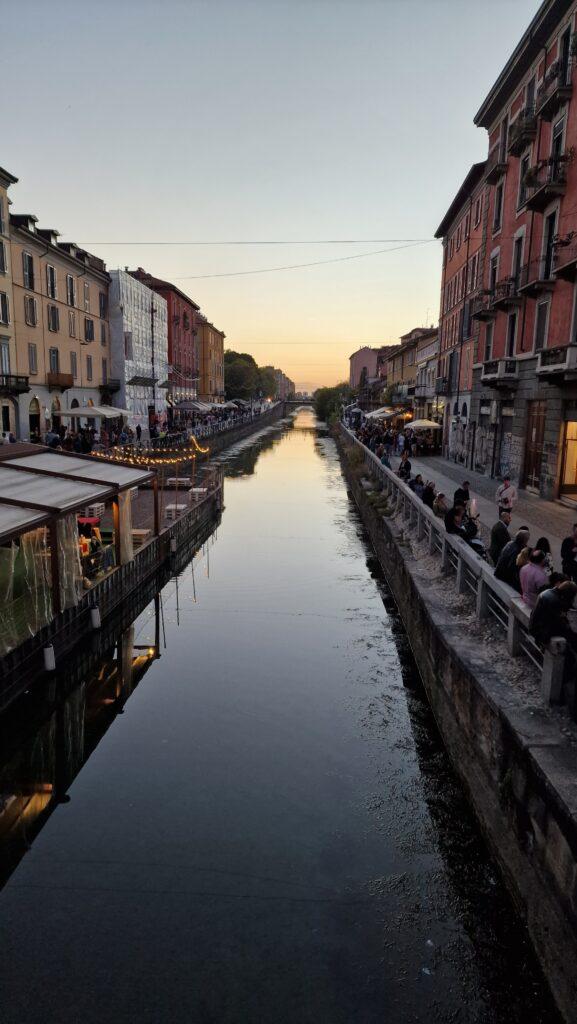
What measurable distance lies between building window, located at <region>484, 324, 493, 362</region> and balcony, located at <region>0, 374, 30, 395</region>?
66.3 ft

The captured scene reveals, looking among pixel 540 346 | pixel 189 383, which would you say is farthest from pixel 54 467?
pixel 189 383

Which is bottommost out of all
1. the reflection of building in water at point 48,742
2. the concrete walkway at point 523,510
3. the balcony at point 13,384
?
the reflection of building in water at point 48,742

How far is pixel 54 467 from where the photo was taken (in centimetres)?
1330

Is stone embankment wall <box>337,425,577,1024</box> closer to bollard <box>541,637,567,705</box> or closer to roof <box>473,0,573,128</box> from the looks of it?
bollard <box>541,637,567,705</box>

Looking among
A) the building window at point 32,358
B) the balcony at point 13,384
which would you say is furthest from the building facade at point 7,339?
the building window at point 32,358

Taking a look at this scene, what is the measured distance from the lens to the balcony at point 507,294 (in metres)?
22.4

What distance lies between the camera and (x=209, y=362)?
9275 centimetres

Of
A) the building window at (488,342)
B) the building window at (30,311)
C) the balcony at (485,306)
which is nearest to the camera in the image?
the balcony at (485,306)

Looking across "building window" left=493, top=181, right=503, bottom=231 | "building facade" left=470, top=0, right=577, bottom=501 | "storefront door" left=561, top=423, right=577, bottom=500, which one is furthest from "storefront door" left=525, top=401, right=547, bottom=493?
"building window" left=493, top=181, right=503, bottom=231

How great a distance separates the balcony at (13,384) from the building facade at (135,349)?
11.9 meters

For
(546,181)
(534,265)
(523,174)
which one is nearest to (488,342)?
(534,265)

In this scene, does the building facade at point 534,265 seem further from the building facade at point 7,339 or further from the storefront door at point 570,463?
the building facade at point 7,339

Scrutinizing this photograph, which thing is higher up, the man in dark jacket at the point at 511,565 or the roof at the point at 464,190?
the roof at the point at 464,190

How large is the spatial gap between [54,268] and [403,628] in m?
29.7
